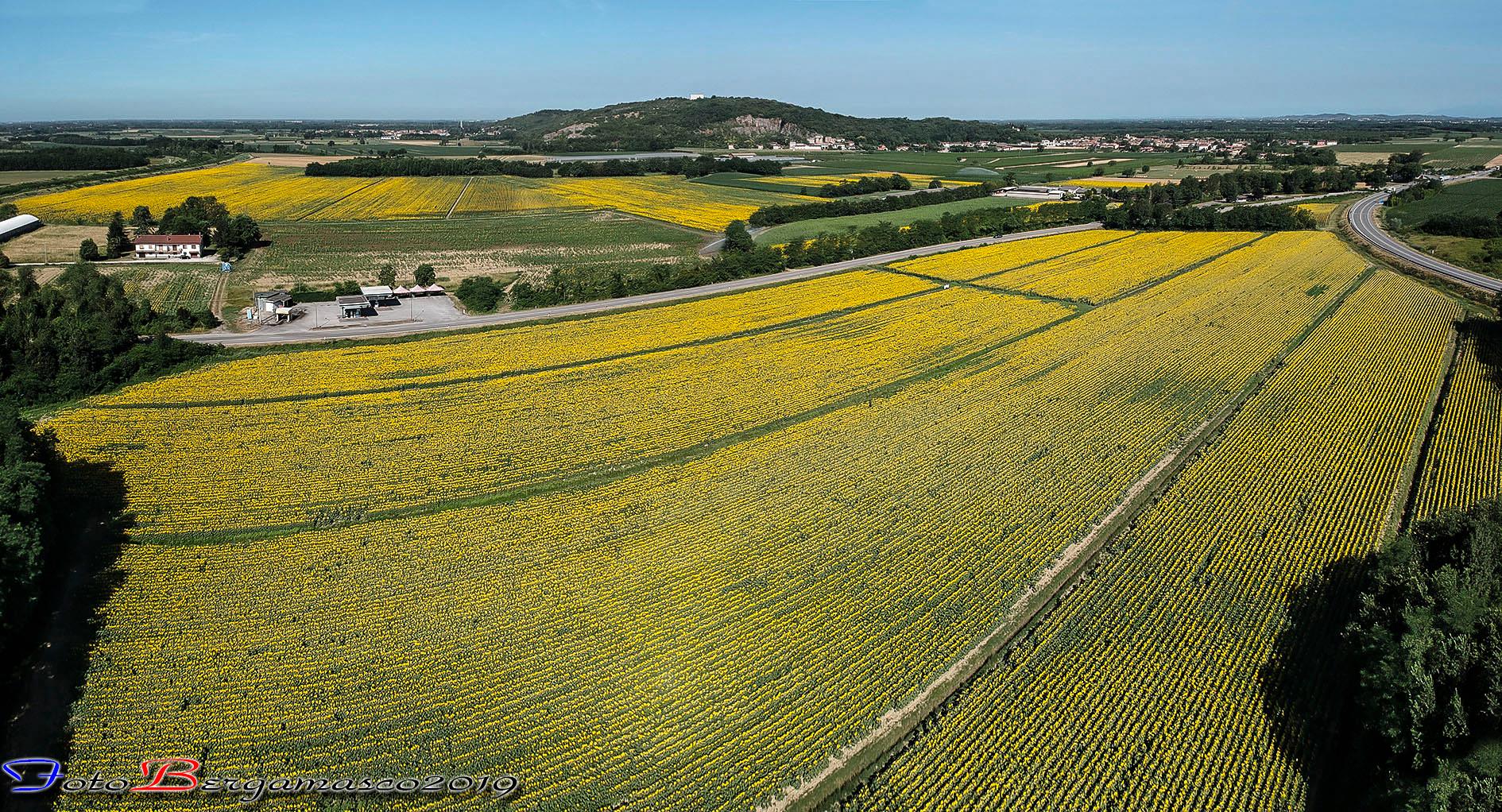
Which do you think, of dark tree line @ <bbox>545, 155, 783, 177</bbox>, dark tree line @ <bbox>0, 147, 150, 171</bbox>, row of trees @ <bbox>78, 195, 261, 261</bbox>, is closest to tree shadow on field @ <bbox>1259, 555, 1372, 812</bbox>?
row of trees @ <bbox>78, 195, 261, 261</bbox>

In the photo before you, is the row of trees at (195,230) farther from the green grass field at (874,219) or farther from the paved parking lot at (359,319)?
the green grass field at (874,219)

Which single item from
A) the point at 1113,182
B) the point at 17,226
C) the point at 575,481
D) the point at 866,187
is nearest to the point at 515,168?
the point at 866,187

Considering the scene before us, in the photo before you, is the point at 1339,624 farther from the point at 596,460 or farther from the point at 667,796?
the point at 596,460

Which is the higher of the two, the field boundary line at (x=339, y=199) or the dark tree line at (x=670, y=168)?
the dark tree line at (x=670, y=168)

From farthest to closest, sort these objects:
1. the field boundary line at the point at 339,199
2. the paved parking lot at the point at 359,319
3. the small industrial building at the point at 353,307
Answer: the field boundary line at the point at 339,199
the small industrial building at the point at 353,307
the paved parking lot at the point at 359,319

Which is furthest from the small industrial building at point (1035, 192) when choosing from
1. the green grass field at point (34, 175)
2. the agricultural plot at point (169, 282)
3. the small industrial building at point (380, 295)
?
the green grass field at point (34, 175)

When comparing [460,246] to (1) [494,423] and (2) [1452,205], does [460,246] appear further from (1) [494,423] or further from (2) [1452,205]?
(2) [1452,205]
